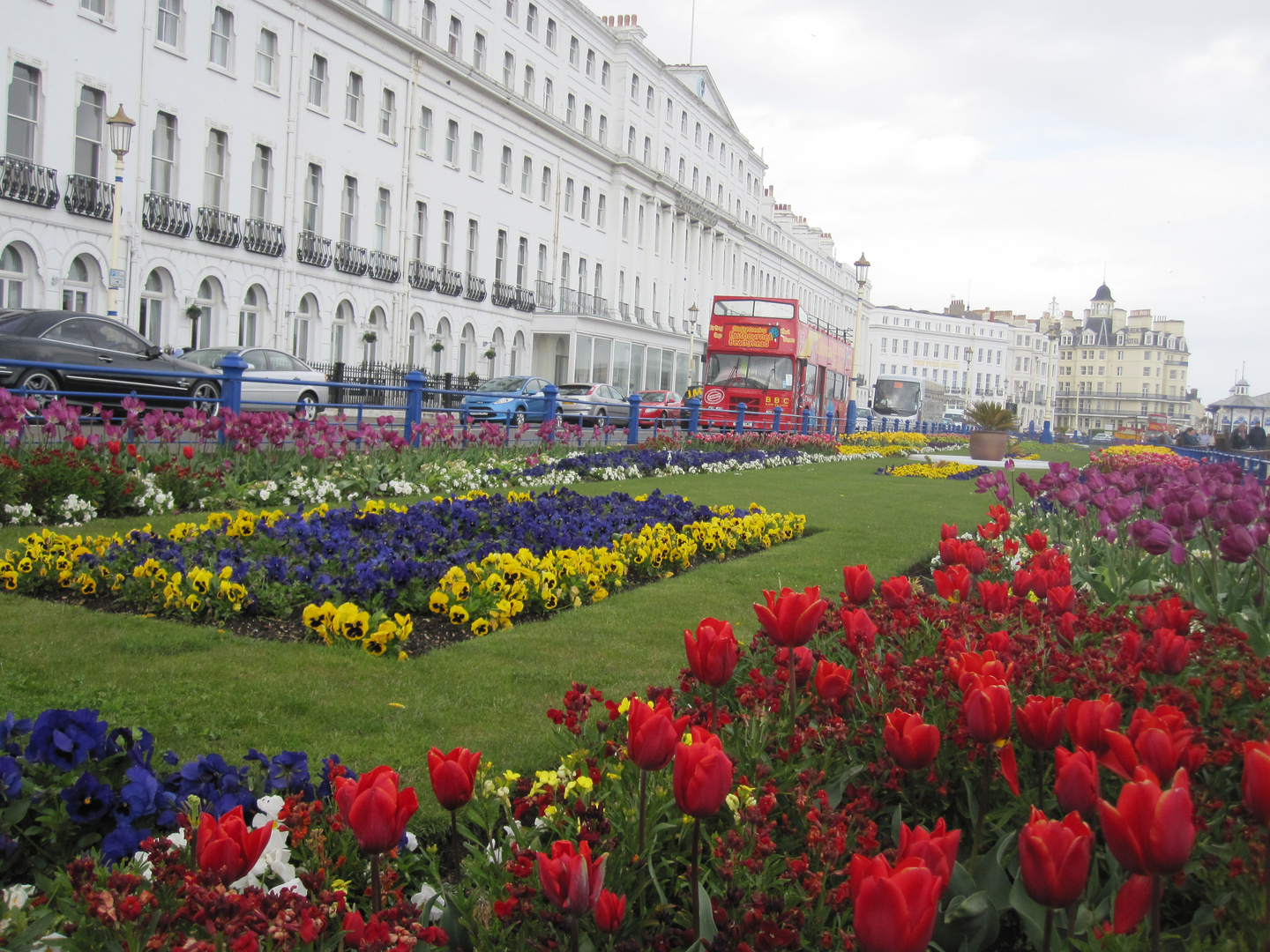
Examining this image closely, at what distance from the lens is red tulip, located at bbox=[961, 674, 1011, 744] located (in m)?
1.92

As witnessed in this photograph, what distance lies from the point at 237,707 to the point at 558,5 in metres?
46.4

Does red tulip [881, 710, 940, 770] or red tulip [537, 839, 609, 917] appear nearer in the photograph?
red tulip [537, 839, 609, 917]

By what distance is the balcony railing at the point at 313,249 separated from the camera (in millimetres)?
30094

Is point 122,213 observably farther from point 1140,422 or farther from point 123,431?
point 1140,422

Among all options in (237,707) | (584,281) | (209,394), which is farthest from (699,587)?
(584,281)

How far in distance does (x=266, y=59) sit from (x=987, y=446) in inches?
924

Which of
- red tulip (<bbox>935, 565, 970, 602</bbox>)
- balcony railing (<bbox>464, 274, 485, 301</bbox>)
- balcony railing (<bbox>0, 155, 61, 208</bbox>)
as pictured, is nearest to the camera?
red tulip (<bbox>935, 565, 970, 602</bbox>)

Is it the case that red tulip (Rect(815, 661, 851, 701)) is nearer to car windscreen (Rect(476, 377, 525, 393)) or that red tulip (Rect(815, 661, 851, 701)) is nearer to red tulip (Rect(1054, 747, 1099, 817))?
red tulip (Rect(1054, 747, 1099, 817))

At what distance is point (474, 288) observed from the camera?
39469 mm

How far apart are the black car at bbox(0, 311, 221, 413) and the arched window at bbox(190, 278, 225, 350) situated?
10222 millimetres

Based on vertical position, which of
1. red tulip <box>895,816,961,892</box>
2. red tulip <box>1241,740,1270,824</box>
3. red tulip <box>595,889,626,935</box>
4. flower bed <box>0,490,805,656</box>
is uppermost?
red tulip <box>1241,740,1270,824</box>

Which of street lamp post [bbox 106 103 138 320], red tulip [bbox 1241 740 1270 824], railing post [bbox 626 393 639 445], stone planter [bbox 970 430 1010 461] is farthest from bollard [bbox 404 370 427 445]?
stone planter [bbox 970 430 1010 461]

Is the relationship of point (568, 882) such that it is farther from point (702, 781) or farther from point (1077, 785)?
point (1077, 785)

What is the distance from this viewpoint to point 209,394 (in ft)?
57.6
